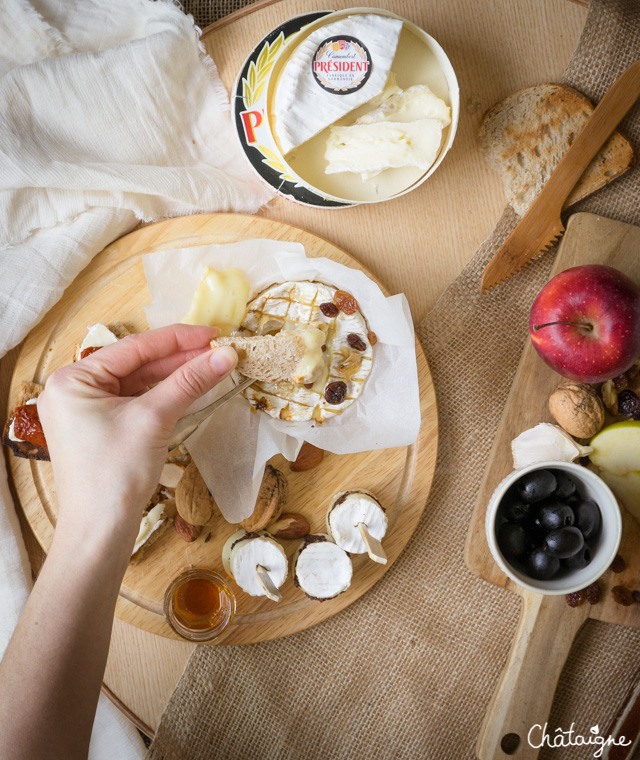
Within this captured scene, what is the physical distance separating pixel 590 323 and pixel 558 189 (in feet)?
1.25

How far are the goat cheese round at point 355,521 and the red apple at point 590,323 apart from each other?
0.59 meters

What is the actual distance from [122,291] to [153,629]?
873mm

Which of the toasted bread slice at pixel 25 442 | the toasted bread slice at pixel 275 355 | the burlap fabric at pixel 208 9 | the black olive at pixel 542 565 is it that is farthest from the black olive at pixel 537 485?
the burlap fabric at pixel 208 9

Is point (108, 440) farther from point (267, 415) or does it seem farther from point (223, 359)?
point (267, 415)

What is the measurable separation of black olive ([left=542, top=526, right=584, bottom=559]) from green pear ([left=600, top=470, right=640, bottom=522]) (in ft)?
0.92

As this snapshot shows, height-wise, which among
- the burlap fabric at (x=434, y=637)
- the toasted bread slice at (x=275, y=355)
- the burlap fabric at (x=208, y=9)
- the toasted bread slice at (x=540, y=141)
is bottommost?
the burlap fabric at (x=434, y=637)

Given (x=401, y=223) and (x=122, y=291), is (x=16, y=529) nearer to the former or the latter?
(x=122, y=291)

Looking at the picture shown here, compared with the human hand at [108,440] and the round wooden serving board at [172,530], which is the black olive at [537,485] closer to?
the round wooden serving board at [172,530]

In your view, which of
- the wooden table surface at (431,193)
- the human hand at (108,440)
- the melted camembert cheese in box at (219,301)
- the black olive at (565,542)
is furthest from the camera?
the wooden table surface at (431,193)

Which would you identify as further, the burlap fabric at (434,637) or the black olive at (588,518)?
the burlap fabric at (434,637)

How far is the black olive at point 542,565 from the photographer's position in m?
1.30

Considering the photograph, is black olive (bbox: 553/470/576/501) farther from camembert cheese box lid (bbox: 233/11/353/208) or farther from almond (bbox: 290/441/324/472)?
camembert cheese box lid (bbox: 233/11/353/208)

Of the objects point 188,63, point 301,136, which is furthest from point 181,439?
point 188,63

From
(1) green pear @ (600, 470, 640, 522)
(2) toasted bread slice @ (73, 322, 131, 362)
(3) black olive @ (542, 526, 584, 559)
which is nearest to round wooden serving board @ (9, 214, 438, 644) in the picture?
(2) toasted bread slice @ (73, 322, 131, 362)
